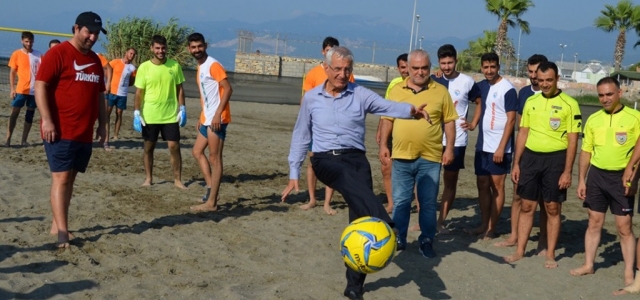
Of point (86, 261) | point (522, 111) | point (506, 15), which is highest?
point (506, 15)

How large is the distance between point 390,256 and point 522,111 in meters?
3.38

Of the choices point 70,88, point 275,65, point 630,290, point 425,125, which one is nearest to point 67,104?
point 70,88

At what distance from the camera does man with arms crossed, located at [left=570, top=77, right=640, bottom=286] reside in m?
Answer: 7.23

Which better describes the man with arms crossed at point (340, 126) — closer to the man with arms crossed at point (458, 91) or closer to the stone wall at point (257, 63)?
the man with arms crossed at point (458, 91)

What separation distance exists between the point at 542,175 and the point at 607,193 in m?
0.72

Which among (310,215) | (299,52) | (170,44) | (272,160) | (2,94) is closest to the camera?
(310,215)

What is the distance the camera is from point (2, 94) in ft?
77.3

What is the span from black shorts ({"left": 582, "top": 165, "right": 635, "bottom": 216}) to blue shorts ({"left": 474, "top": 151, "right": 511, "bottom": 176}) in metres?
1.32

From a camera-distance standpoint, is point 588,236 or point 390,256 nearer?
point 390,256

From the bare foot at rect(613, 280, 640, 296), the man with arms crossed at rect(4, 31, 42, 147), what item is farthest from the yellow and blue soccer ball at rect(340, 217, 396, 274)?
the man with arms crossed at rect(4, 31, 42, 147)

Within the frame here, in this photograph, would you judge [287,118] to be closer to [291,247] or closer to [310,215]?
[310,215]

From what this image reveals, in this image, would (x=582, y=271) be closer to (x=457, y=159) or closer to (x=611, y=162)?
(x=611, y=162)

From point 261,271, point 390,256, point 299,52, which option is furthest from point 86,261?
point 299,52

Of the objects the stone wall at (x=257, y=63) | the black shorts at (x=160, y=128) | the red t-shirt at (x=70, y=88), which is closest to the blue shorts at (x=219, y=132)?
the black shorts at (x=160, y=128)
